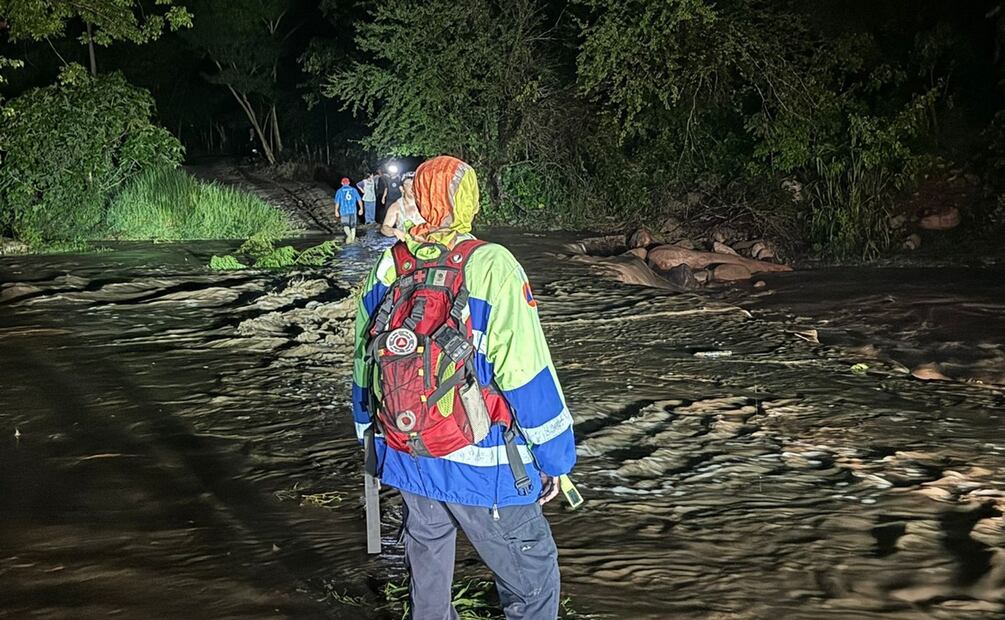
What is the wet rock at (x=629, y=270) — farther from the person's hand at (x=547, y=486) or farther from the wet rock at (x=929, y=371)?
the person's hand at (x=547, y=486)

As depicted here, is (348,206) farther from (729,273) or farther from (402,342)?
(402,342)

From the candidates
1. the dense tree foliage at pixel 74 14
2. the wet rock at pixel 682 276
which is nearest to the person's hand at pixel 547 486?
the wet rock at pixel 682 276

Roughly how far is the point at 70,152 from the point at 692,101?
42.1ft

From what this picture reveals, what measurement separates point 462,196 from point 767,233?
18783 mm

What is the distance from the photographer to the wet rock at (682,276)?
1738cm

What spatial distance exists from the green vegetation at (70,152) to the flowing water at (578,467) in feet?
21.7

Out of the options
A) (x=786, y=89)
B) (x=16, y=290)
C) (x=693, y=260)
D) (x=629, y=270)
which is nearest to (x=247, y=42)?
(x=786, y=89)

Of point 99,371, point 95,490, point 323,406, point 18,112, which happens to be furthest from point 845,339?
point 18,112

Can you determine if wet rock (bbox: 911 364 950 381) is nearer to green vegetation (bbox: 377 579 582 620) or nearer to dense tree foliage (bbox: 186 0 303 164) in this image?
green vegetation (bbox: 377 579 582 620)

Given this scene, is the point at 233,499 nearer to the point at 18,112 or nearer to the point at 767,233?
the point at 18,112

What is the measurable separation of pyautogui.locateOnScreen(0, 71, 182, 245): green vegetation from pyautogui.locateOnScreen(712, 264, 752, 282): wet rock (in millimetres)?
10913

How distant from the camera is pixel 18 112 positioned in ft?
59.2

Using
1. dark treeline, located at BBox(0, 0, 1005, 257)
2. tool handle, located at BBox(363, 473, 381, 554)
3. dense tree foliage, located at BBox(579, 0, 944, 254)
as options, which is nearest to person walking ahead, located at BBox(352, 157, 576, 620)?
tool handle, located at BBox(363, 473, 381, 554)

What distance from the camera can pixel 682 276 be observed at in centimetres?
1759
